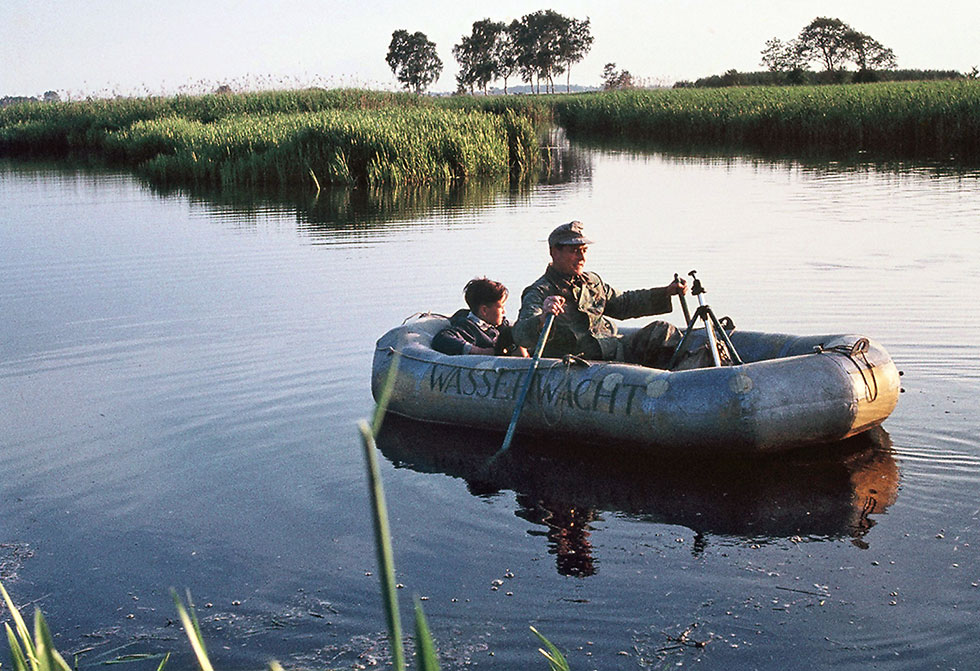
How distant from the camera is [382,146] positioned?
70.2 ft

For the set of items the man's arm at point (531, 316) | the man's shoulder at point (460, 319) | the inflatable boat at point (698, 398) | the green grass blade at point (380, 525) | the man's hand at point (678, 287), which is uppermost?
the green grass blade at point (380, 525)

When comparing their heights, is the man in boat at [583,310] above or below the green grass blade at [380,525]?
below

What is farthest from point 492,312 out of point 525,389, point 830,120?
point 830,120

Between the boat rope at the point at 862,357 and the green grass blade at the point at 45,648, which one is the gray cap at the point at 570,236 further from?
the green grass blade at the point at 45,648

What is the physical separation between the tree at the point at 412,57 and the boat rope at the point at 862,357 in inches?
3720

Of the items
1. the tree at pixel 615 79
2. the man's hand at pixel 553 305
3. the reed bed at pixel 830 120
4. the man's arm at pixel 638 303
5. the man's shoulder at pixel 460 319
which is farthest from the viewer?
the tree at pixel 615 79

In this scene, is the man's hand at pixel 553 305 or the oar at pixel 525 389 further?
the man's hand at pixel 553 305

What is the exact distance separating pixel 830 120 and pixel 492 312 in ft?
77.7

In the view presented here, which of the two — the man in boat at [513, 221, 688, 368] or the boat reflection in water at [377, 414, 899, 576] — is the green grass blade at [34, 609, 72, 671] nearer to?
the boat reflection in water at [377, 414, 899, 576]

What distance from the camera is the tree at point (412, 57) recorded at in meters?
98.8

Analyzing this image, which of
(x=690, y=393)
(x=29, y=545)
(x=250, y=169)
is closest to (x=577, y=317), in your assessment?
(x=690, y=393)

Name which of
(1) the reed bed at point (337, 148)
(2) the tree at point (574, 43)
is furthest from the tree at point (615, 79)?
(1) the reed bed at point (337, 148)

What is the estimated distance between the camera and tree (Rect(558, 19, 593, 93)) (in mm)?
96312

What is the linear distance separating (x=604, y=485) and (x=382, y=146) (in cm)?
1624
